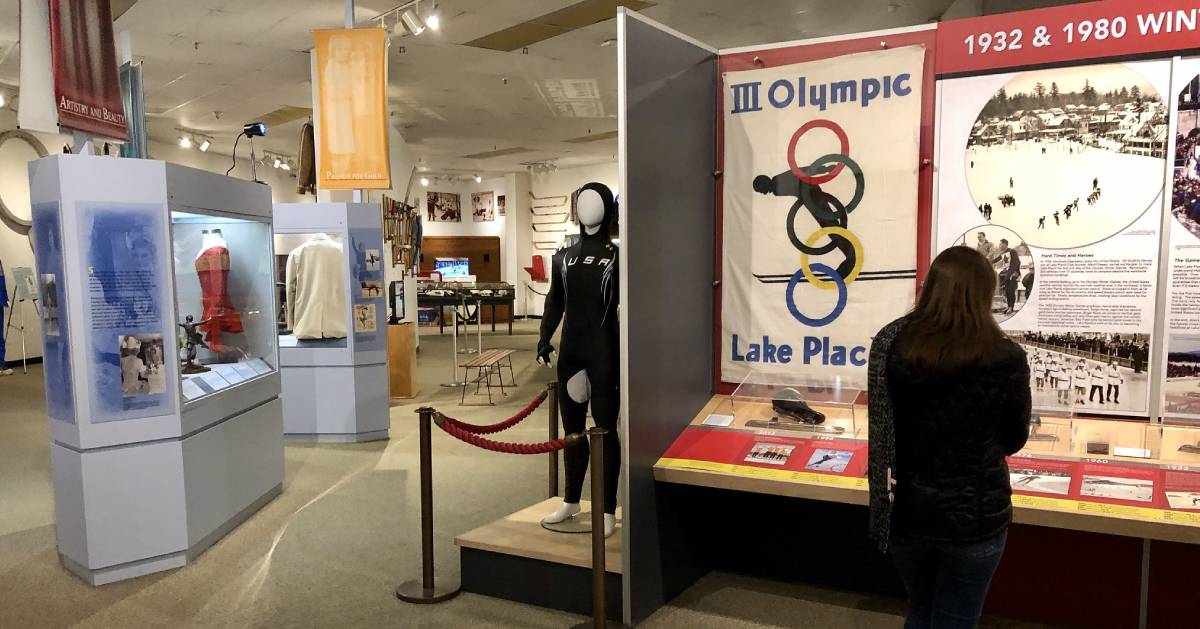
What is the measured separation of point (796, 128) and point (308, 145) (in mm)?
5222

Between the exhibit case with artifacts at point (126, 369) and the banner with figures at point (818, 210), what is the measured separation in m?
2.70

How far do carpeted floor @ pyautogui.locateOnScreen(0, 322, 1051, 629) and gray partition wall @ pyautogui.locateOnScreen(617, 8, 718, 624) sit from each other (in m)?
0.38

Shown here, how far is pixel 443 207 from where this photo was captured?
19.2 metres

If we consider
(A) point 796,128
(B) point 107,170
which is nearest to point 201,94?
(B) point 107,170

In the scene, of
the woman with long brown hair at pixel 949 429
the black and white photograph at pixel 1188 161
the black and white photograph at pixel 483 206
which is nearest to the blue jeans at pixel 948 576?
the woman with long brown hair at pixel 949 429

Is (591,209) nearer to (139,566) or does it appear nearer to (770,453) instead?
(770,453)

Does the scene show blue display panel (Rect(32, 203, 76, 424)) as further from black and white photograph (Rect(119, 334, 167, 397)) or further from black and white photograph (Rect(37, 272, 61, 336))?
black and white photograph (Rect(119, 334, 167, 397))

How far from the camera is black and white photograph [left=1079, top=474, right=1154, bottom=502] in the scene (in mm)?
2611

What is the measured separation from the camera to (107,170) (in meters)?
3.58

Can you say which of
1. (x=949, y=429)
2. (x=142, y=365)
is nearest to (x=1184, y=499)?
(x=949, y=429)

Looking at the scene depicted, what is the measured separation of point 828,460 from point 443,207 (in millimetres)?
17203

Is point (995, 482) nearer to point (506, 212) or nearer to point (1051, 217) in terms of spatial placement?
point (1051, 217)

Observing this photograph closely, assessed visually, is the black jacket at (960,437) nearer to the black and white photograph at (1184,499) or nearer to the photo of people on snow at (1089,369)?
the black and white photograph at (1184,499)

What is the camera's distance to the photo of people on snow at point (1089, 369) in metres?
3.10
